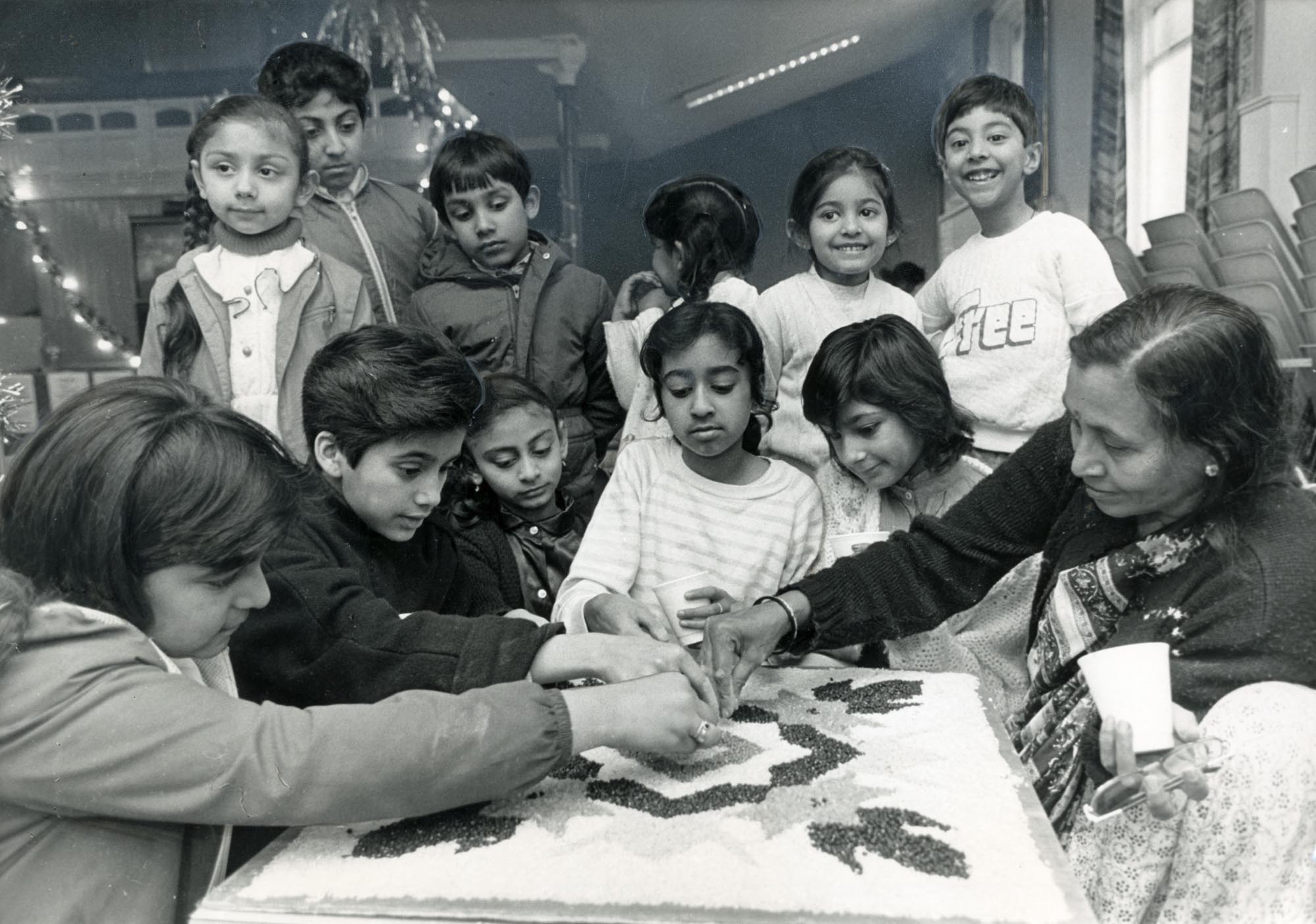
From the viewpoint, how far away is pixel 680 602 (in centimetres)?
170

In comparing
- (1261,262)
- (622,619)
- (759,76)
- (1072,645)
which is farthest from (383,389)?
(1261,262)


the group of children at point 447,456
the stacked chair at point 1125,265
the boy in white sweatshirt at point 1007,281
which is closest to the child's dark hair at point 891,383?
the group of children at point 447,456

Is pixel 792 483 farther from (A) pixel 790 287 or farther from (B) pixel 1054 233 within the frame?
(B) pixel 1054 233

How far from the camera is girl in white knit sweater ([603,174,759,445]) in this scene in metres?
2.60

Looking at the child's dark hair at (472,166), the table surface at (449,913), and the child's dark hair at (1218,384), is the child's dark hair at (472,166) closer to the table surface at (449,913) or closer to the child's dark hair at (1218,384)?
the child's dark hair at (1218,384)

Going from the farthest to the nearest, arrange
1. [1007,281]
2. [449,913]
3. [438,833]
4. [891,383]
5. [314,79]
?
[314,79] < [1007,281] < [891,383] < [438,833] < [449,913]

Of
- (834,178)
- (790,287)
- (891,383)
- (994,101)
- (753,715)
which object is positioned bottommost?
(753,715)

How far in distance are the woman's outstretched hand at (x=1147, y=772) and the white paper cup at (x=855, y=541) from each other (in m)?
0.66

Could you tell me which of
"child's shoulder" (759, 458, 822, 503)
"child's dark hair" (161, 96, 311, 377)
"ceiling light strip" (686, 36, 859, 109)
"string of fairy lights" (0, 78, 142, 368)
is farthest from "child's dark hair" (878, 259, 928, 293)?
"string of fairy lights" (0, 78, 142, 368)

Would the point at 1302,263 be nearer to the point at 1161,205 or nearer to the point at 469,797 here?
the point at 1161,205

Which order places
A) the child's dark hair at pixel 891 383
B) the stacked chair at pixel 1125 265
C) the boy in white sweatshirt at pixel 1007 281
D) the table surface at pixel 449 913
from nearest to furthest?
the table surface at pixel 449 913 → the child's dark hair at pixel 891 383 → the boy in white sweatshirt at pixel 1007 281 → the stacked chair at pixel 1125 265

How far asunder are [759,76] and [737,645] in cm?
200

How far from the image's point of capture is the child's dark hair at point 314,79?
8.66 feet

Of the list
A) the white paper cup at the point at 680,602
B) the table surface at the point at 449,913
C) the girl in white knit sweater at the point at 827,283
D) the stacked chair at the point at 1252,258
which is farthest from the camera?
the stacked chair at the point at 1252,258
